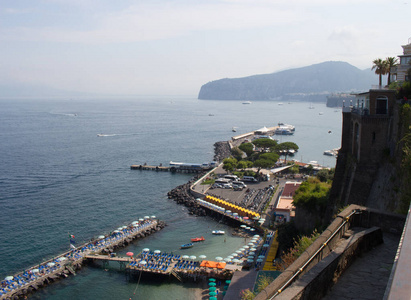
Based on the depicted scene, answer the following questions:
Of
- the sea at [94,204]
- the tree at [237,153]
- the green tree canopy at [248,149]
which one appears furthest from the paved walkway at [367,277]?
the tree at [237,153]

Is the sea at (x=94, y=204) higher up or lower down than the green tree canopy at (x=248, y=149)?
lower down

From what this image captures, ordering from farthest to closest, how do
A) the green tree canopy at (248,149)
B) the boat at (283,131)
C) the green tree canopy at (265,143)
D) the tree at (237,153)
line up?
the boat at (283,131) < the tree at (237,153) < the green tree canopy at (248,149) < the green tree canopy at (265,143)

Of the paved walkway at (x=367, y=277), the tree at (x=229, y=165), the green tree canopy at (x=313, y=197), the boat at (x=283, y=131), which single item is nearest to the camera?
the paved walkway at (x=367, y=277)

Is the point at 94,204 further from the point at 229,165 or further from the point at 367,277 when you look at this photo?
the point at 367,277

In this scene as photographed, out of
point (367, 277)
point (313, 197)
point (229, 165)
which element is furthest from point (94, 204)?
point (367, 277)

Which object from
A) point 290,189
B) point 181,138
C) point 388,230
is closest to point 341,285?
point 388,230


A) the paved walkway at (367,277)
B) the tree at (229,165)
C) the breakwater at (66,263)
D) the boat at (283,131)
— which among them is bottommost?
the breakwater at (66,263)

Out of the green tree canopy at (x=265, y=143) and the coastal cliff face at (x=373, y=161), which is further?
the green tree canopy at (x=265, y=143)

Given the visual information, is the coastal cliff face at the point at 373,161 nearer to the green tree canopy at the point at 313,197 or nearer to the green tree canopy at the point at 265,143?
the green tree canopy at the point at 313,197
